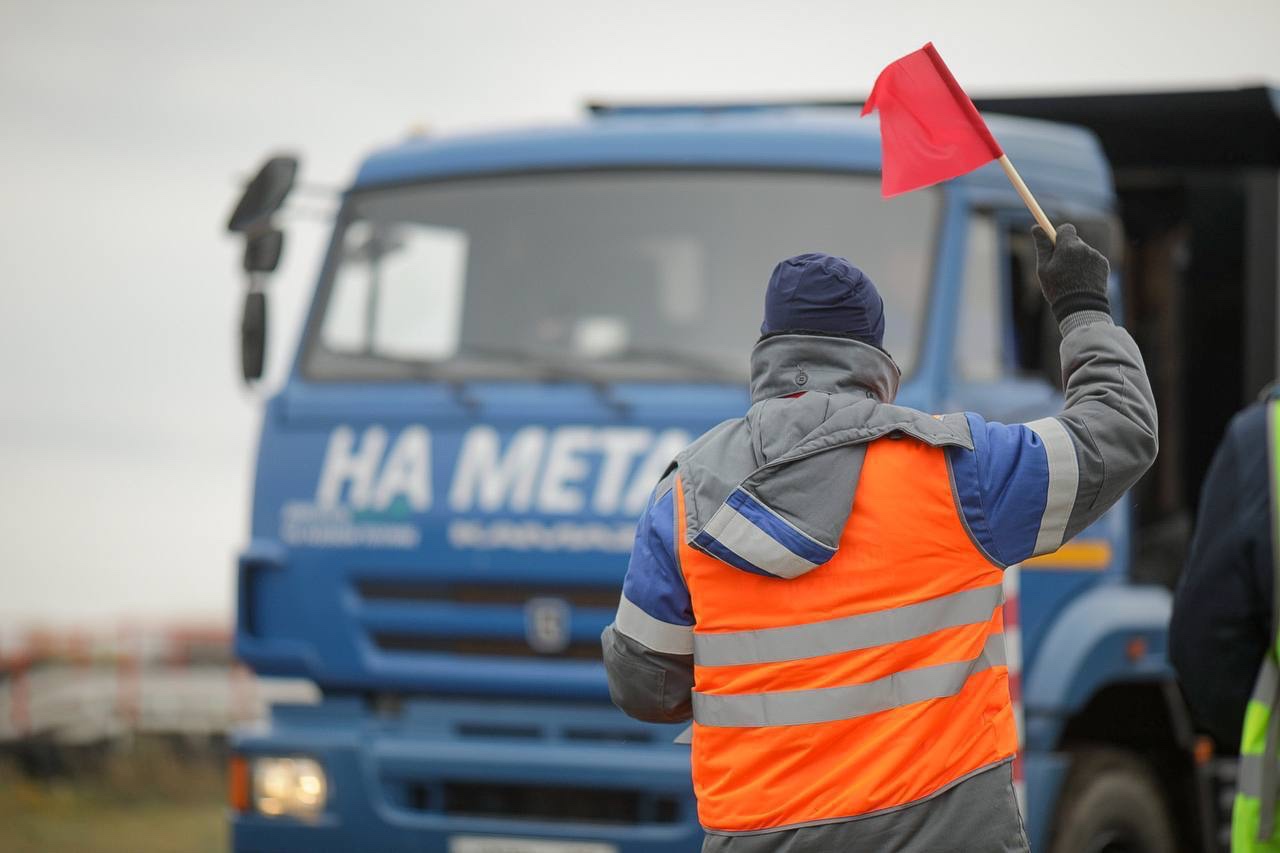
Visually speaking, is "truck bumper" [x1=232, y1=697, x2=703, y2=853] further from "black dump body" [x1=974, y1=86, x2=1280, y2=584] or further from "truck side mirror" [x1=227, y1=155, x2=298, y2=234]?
"black dump body" [x1=974, y1=86, x2=1280, y2=584]

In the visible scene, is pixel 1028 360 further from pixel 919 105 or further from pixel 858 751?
pixel 858 751

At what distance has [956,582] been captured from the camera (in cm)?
264

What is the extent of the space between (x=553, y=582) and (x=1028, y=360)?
5.53 ft

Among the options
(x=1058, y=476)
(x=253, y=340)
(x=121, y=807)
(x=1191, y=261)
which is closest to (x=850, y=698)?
(x=1058, y=476)

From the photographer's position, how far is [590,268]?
5.37m

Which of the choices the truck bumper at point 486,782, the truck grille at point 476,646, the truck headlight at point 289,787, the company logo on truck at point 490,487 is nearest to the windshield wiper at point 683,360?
the company logo on truck at point 490,487

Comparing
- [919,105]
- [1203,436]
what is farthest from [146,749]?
[919,105]

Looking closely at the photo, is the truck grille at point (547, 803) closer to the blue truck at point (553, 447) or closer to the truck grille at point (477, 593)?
the blue truck at point (553, 447)

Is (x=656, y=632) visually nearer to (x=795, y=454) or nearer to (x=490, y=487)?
(x=795, y=454)

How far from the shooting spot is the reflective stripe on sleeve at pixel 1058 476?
261 cm

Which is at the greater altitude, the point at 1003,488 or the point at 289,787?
the point at 1003,488

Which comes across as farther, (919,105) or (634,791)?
(634,791)

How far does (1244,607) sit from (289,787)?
3.05 m

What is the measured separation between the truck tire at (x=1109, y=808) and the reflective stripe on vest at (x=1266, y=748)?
6.91 feet
